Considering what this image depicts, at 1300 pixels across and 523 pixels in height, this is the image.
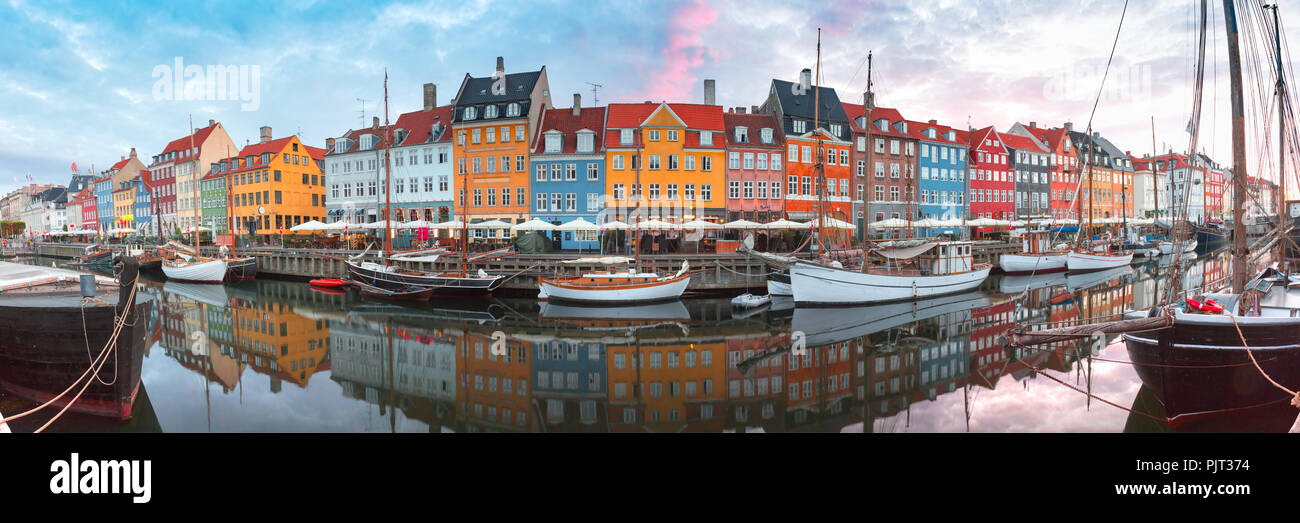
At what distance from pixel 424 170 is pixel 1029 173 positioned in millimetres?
57382

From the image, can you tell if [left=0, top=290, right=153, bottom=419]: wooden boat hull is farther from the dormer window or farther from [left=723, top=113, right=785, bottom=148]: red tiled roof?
[left=723, top=113, right=785, bottom=148]: red tiled roof

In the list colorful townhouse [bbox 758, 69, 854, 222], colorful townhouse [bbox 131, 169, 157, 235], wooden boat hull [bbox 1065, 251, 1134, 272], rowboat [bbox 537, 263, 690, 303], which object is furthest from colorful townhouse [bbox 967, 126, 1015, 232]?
colorful townhouse [bbox 131, 169, 157, 235]

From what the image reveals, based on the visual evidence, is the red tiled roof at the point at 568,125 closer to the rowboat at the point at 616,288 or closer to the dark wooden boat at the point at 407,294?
the dark wooden boat at the point at 407,294

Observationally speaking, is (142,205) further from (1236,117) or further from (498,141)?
(1236,117)

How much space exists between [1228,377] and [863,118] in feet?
138

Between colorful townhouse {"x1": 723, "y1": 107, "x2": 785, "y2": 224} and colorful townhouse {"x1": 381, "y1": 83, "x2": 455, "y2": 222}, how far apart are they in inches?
780

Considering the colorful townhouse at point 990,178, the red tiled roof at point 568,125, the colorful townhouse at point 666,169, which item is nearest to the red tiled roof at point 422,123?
the red tiled roof at point 568,125

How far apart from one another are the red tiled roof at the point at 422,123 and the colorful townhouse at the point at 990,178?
4554cm

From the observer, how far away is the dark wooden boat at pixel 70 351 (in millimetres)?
10516

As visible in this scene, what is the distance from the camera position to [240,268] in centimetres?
3694

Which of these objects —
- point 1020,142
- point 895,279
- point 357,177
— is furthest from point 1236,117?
point 1020,142

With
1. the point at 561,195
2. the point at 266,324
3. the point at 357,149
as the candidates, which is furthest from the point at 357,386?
the point at 357,149

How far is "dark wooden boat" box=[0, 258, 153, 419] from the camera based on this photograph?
34.5ft

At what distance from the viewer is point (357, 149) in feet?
159
